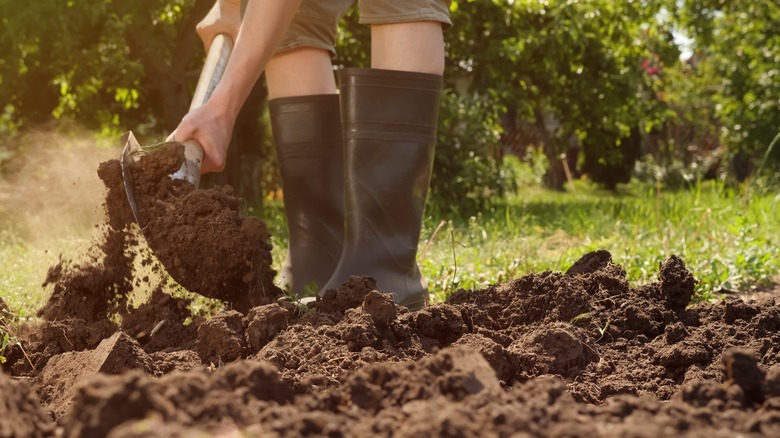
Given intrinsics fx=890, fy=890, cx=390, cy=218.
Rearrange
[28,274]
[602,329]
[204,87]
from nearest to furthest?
[602,329], [204,87], [28,274]

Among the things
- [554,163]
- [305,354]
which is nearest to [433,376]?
[305,354]

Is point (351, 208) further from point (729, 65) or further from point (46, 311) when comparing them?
point (729, 65)

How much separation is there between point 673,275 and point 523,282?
42 centimetres

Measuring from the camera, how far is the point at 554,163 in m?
15.4

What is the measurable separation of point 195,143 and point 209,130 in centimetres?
6

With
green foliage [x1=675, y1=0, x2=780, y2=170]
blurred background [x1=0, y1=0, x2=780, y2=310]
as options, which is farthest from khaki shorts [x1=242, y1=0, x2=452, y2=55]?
green foliage [x1=675, y1=0, x2=780, y2=170]

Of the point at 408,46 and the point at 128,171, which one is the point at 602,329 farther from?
the point at 128,171

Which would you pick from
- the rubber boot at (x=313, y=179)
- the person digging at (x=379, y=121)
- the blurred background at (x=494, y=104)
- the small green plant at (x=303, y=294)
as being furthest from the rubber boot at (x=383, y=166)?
the blurred background at (x=494, y=104)

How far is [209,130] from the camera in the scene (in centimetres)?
264

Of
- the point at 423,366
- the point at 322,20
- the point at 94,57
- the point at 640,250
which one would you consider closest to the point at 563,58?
the point at 94,57

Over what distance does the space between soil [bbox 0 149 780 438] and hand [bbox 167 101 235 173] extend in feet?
0.63

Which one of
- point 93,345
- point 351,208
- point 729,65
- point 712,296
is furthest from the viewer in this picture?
point 729,65

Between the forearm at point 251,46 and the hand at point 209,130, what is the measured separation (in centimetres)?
2

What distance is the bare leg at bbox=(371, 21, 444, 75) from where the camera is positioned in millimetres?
2730
